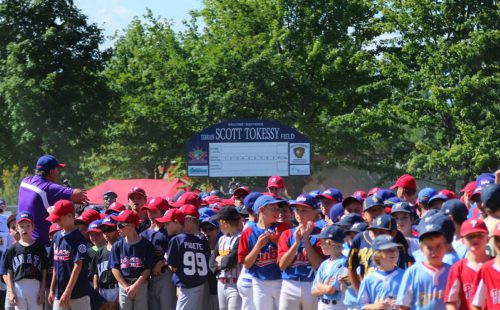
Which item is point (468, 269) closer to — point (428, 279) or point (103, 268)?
point (428, 279)

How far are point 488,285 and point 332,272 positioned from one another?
2.38 metres

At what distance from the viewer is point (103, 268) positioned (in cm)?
1205

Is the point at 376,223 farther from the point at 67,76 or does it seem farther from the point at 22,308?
the point at 67,76

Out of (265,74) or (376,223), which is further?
(265,74)

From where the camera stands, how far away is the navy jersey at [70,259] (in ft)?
37.9

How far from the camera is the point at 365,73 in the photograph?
132 ft

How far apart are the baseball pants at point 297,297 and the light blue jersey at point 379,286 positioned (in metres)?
A: 2.17

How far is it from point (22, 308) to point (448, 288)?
22.2 ft

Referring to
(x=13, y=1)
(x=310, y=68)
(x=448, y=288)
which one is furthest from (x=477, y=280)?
(x=310, y=68)

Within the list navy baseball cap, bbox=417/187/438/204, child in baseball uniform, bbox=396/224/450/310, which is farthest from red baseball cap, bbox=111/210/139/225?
child in baseball uniform, bbox=396/224/450/310

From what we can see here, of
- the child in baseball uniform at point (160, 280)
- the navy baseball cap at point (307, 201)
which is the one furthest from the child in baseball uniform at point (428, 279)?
the child in baseball uniform at point (160, 280)

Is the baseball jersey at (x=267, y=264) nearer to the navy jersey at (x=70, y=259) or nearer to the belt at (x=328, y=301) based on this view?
the belt at (x=328, y=301)

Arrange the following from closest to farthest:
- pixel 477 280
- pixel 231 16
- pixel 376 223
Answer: pixel 477 280 < pixel 376 223 < pixel 231 16

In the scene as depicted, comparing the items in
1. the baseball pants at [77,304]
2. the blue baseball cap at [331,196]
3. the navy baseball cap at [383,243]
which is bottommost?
the baseball pants at [77,304]
